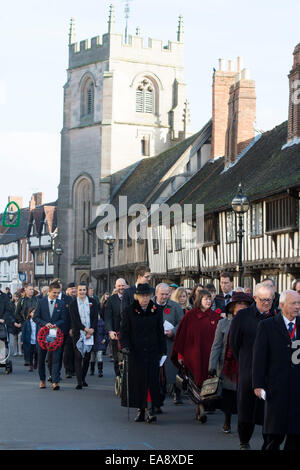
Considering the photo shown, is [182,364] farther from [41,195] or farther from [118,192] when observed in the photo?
[41,195]

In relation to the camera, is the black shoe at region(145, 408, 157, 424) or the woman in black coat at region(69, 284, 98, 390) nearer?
the black shoe at region(145, 408, 157, 424)

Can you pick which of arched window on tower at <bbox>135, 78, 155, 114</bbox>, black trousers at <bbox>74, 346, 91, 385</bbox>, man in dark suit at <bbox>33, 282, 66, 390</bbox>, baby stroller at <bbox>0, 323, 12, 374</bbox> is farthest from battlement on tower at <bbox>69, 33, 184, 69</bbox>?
black trousers at <bbox>74, 346, 91, 385</bbox>

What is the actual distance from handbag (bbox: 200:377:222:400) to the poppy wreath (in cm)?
477

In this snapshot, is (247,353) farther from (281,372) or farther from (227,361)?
(281,372)

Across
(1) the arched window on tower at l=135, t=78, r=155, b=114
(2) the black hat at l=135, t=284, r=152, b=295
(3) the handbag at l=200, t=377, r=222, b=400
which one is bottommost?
(3) the handbag at l=200, t=377, r=222, b=400

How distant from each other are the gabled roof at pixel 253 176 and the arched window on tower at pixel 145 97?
66.5ft

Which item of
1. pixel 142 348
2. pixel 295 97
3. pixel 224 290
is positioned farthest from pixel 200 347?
pixel 295 97

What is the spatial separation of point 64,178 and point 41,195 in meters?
29.9

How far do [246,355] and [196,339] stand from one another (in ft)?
8.24

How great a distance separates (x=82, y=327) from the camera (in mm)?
15555

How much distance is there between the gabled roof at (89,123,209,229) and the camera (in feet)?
149

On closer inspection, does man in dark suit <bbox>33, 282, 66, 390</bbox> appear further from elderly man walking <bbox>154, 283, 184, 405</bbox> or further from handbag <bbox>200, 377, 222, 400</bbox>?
handbag <bbox>200, 377, 222, 400</bbox>

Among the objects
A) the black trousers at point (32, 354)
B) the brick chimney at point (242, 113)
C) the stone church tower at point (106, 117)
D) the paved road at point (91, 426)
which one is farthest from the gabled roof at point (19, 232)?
the paved road at point (91, 426)
